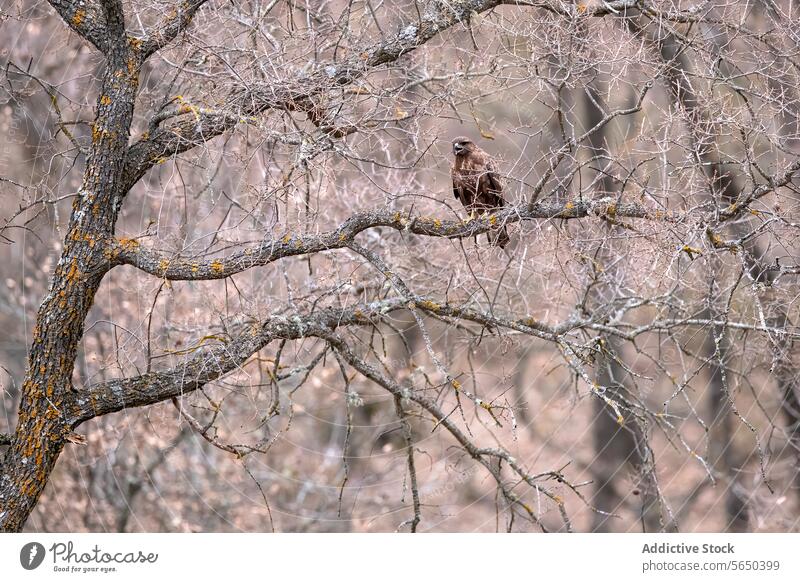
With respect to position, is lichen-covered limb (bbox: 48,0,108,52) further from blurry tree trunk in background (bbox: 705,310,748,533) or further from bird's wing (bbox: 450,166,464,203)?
blurry tree trunk in background (bbox: 705,310,748,533)

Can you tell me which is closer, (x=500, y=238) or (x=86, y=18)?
(x=86, y=18)

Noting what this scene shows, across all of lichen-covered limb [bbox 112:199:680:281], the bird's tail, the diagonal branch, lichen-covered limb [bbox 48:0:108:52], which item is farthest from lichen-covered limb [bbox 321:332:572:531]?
lichen-covered limb [bbox 48:0:108:52]

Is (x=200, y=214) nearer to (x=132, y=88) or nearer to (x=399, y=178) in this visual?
(x=399, y=178)

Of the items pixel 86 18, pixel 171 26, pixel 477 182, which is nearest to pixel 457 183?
pixel 477 182

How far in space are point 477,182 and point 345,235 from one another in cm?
80

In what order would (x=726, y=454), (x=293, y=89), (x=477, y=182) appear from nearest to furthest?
1. (x=293, y=89)
2. (x=477, y=182)
3. (x=726, y=454)

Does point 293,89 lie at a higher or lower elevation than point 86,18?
lower

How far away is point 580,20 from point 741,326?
1.91 meters

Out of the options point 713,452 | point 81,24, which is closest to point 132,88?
point 81,24

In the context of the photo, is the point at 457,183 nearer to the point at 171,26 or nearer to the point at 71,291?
the point at 171,26

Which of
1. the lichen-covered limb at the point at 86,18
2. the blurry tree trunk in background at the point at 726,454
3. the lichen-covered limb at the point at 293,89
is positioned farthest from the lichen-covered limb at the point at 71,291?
the blurry tree trunk in background at the point at 726,454

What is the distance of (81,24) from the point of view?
542 cm

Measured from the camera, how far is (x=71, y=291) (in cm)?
539

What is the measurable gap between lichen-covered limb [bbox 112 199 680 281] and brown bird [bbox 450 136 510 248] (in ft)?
0.36
